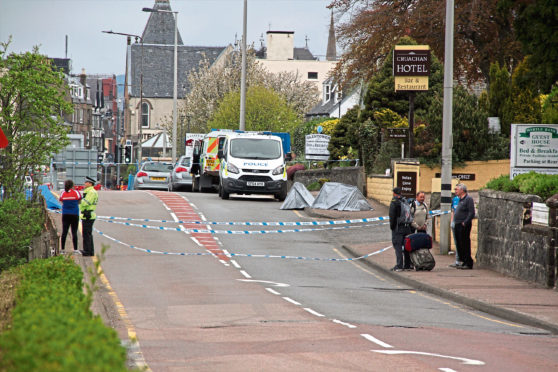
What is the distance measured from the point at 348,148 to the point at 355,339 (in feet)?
104

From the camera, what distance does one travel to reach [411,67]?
28781 mm

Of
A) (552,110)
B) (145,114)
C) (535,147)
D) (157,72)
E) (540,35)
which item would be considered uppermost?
(157,72)

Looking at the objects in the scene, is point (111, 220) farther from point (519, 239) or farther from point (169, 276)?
point (519, 239)

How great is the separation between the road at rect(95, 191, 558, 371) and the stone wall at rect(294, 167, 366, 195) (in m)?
9.02

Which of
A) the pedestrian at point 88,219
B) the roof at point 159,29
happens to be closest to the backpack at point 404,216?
the pedestrian at point 88,219

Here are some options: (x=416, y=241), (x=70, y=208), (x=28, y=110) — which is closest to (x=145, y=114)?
(x=70, y=208)

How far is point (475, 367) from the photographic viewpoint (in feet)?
31.1

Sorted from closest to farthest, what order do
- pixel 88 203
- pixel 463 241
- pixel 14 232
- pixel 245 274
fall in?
pixel 14 232 → pixel 245 274 → pixel 463 241 → pixel 88 203

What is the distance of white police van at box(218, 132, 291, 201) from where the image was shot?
3312 cm

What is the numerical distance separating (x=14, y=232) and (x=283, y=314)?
689 cm

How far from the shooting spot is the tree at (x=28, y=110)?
19000mm

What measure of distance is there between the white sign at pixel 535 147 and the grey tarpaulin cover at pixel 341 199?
37.1ft

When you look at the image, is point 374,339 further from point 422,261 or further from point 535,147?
point 535,147

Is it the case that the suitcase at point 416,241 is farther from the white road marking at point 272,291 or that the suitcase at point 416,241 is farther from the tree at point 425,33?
the tree at point 425,33
